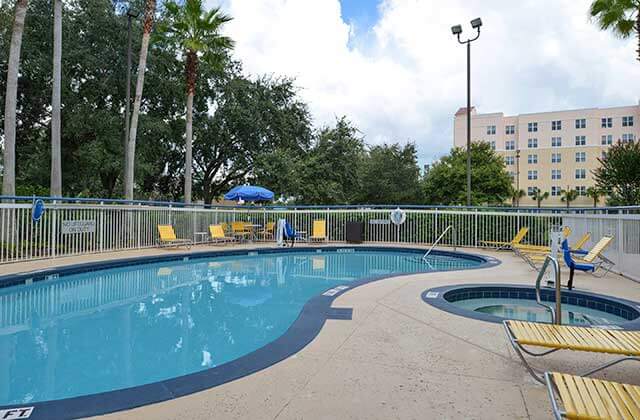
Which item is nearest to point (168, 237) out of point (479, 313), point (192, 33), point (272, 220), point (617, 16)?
point (272, 220)

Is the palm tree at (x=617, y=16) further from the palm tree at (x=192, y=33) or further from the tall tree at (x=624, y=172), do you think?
the palm tree at (x=192, y=33)

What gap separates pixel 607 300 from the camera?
208 inches

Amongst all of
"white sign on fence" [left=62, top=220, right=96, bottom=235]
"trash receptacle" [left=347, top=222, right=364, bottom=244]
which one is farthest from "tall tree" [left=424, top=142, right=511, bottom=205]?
"white sign on fence" [left=62, top=220, right=96, bottom=235]

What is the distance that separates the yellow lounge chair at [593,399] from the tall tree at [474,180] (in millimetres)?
25641

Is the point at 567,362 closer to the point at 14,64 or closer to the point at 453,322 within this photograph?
the point at 453,322

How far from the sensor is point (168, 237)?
38.8ft

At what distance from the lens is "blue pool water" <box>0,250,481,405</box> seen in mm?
3346

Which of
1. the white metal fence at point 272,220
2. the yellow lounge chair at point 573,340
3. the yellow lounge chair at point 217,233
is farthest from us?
the yellow lounge chair at point 217,233

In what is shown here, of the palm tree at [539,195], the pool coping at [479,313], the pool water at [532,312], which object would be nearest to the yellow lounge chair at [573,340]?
the pool coping at [479,313]

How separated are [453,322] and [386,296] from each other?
4.52ft

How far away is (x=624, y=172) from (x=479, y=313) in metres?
18.5

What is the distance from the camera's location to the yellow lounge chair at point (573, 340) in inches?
96.2

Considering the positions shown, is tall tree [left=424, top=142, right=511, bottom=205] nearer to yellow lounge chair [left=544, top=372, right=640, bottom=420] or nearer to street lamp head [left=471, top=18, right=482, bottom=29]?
street lamp head [left=471, top=18, right=482, bottom=29]

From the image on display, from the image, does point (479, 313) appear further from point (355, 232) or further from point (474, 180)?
point (474, 180)
